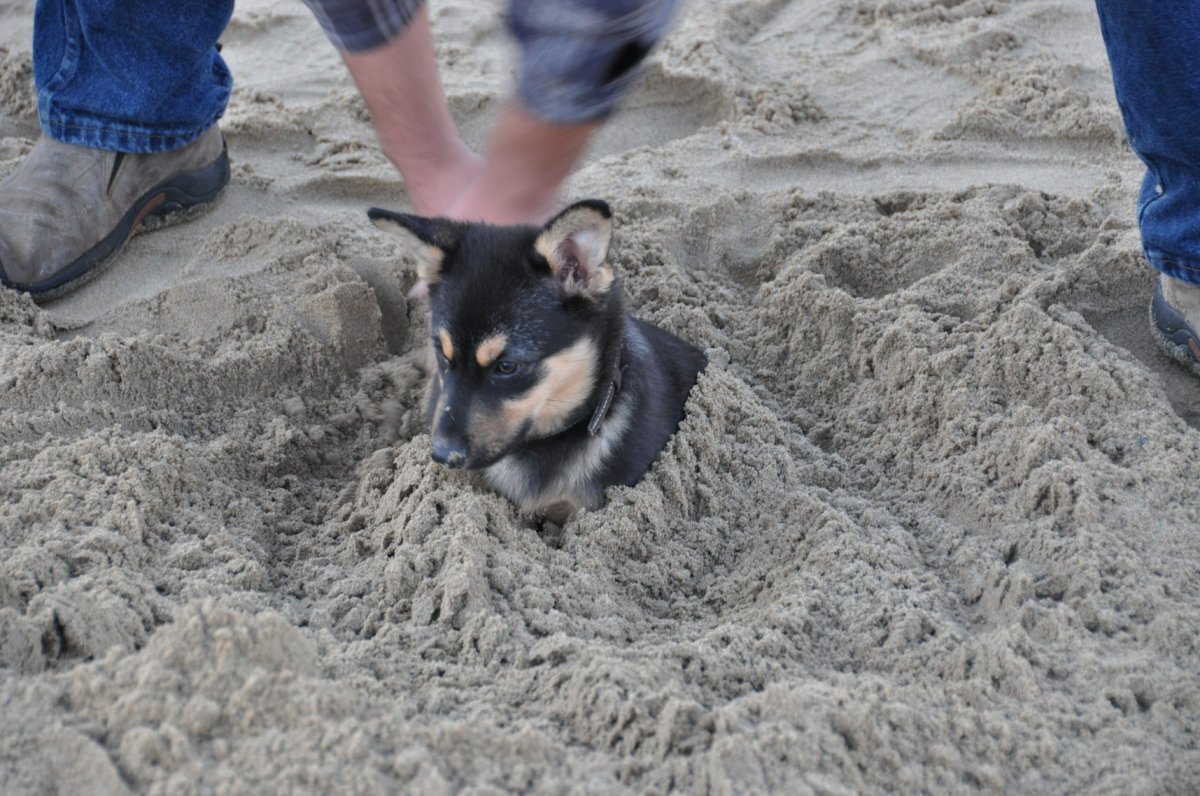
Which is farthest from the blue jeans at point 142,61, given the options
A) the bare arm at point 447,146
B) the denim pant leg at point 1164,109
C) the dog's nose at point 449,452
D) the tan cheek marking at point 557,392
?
the denim pant leg at point 1164,109

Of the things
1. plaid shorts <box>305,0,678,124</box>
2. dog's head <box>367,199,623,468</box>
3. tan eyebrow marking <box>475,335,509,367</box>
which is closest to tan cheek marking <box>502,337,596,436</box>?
dog's head <box>367,199,623,468</box>

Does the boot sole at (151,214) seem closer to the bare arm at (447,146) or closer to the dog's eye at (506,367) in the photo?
the bare arm at (447,146)

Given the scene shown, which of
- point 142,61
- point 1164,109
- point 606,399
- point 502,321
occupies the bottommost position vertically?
point 606,399

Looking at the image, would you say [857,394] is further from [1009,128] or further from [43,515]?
[43,515]

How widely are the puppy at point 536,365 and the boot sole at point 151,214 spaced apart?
176cm

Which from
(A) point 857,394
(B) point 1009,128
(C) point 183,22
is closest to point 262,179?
(C) point 183,22

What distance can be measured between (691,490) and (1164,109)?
1823 millimetres

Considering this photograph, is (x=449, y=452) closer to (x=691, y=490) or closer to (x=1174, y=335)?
(x=691, y=490)

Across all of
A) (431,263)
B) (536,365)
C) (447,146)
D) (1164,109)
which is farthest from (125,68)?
(1164,109)

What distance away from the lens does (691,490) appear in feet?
10.3

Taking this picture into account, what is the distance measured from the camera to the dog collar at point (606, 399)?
123 inches

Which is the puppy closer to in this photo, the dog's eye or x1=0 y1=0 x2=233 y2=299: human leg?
the dog's eye

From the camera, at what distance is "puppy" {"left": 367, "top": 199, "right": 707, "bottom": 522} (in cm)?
291

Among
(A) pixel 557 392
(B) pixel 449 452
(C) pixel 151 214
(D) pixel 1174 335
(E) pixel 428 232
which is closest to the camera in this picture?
(B) pixel 449 452
